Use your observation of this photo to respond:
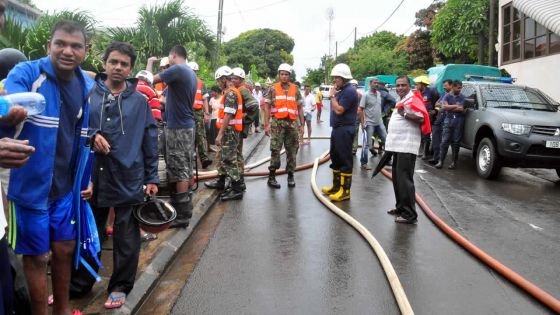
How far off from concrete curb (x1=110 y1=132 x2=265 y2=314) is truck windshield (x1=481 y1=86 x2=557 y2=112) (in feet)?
20.5

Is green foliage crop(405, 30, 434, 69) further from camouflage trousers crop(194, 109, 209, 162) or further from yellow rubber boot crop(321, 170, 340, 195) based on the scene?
yellow rubber boot crop(321, 170, 340, 195)

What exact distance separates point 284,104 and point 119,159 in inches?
179

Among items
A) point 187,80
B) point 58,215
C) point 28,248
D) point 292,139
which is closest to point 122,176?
point 58,215

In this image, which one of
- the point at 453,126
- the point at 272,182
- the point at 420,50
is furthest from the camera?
the point at 420,50

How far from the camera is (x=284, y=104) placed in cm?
771

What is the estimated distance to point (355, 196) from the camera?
→ 7.52 meters

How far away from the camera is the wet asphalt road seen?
372 centimetres

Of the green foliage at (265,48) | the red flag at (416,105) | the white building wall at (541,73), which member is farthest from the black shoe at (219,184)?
the green foliage at (265,48)

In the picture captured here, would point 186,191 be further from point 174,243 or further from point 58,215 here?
point 58,215

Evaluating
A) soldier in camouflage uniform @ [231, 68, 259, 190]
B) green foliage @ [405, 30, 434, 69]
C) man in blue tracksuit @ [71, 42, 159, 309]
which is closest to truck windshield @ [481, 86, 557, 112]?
soldier in camouflage uniform @ [231, 68, 259, 190]

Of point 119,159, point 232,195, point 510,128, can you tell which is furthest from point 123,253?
point 510,128

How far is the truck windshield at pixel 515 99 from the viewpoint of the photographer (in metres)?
9.59

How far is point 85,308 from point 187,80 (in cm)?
276

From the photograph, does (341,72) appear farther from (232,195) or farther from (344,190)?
(232,195)
